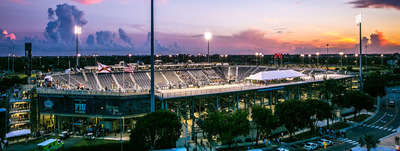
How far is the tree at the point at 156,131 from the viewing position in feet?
122

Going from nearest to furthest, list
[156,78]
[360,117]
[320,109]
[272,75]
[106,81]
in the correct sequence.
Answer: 1. [320,109]
2. [360,117]
3. [272,75]
4. [106,81]
5. [156,78]

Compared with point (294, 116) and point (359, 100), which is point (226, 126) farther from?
point (359, 100)

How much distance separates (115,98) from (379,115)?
212ft

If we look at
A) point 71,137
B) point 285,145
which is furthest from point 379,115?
point 71,137

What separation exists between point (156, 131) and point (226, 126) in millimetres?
11096

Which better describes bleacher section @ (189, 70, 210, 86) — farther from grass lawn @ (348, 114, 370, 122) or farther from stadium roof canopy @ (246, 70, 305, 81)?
grass lawn @ (348, 114, 370, 122)

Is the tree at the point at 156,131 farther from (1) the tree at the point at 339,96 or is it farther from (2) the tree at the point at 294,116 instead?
(1) the tree at the point at 339,96

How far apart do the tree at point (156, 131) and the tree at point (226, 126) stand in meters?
5.78

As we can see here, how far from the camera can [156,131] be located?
124 ft

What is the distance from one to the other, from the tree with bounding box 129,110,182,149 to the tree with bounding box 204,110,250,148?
19.0 ft

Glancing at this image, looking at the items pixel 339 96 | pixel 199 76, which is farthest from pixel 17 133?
pixel 339 96

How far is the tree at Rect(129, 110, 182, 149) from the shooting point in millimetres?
37125

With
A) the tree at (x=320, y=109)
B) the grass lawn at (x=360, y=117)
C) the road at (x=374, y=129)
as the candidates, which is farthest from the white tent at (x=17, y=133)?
the grass lawn at (x=360, y=117)

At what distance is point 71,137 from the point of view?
48031 millimetres
